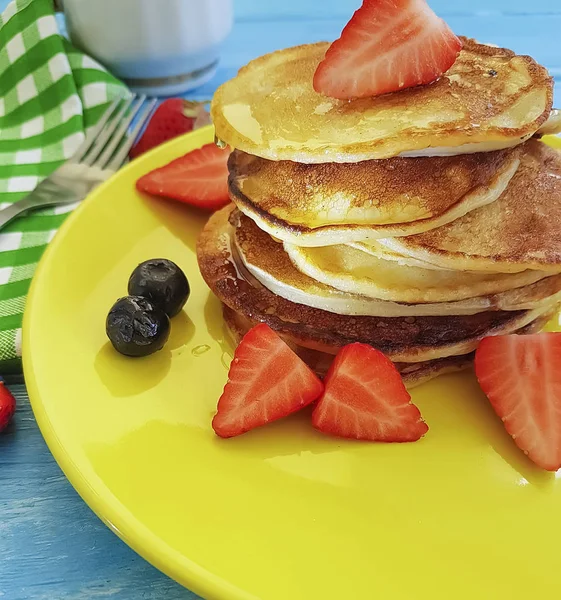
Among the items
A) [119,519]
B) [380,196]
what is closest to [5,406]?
[119,519]

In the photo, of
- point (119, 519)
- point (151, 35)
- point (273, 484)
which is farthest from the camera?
point (151, 35)

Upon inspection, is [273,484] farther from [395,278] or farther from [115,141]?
[115,141]

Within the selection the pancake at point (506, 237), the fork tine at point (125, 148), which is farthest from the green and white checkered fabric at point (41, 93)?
the pancake at point (506, 237)

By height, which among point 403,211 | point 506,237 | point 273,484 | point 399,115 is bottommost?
point 273,484

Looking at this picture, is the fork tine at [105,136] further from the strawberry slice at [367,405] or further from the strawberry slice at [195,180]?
the strawberry slice at [367,405]

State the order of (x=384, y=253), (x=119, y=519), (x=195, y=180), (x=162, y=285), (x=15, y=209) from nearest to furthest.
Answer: (x=119, y=519)
(x=384, y=253)
(x=162, y=285)
(x=195, y=180)
(x=15, y=209)

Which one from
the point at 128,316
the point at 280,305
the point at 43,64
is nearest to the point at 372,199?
the point at 280,305

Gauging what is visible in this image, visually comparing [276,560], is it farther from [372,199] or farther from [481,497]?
[372,199]

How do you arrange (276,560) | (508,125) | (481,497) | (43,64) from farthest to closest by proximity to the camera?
(43,64), (508,125), (481,497), (276,560)
